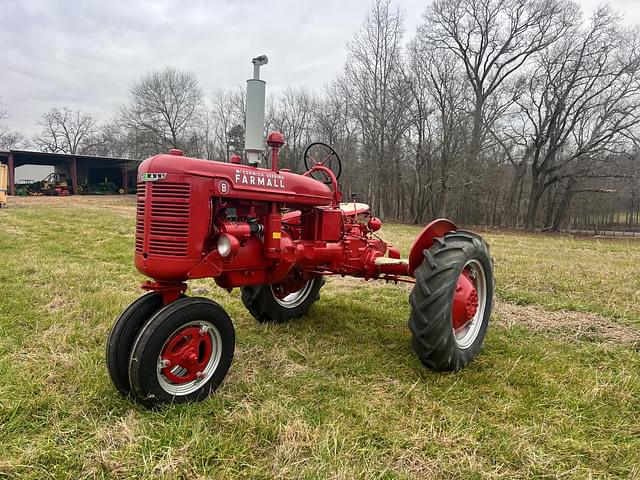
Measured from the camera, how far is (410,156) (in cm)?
2639

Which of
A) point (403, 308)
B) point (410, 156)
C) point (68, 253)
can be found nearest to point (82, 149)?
point (410, 156)

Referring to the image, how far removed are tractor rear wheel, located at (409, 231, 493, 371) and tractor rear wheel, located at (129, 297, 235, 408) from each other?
1.30 metres

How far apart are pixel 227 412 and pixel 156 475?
574 millimetres

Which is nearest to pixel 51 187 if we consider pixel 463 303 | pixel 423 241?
pixel 423 241

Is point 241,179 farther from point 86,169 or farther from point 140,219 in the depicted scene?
point 86,169

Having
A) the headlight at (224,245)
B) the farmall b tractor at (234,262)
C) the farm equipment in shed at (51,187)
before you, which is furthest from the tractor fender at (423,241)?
the farm equipment in shed at (51,187)

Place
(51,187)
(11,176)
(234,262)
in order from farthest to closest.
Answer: (51,187) < (11,176) < (234,262)

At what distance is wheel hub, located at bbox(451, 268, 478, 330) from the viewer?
10.6 feet

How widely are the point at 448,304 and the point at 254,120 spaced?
74.7 inches

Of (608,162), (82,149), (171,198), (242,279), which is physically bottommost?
(242,279)

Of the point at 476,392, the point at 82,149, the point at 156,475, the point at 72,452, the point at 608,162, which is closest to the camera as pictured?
the point at 156,475

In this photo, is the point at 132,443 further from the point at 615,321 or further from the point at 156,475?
the point at 615,321

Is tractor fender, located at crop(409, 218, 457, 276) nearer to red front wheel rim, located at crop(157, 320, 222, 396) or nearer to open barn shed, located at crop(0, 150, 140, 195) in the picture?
red front wheel rim, located at crop(157, 320, 222, 396)

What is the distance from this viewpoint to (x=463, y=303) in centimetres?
324
